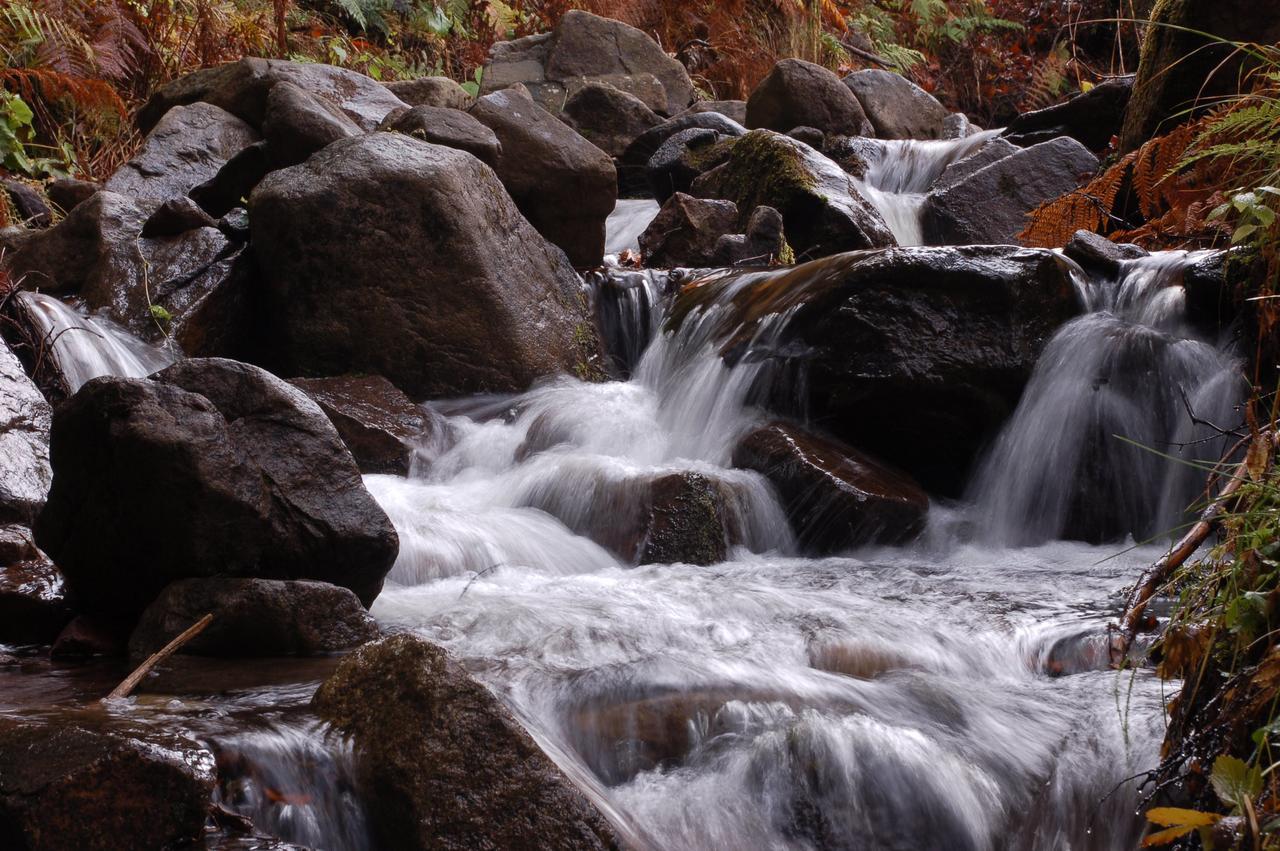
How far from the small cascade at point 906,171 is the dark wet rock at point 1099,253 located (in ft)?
12.9

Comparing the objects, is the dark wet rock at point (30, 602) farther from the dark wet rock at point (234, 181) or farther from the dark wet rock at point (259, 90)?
the dark wet rock at point (259, 90)

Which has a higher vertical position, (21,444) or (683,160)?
(683,160)

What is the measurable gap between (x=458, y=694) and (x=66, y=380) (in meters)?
3.92

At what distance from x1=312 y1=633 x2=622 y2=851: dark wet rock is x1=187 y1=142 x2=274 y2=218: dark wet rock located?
5.54 m

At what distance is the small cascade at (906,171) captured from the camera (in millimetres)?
9992

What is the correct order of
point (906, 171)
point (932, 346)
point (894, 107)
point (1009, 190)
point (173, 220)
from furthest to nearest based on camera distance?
point (894, 107)
point (906, 171)
point (1009, 190)
point (173, 220)
point (932, 346)

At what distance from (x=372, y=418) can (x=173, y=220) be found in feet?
6.16

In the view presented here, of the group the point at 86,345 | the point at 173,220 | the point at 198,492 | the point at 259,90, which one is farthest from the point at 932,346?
the point at 259,90

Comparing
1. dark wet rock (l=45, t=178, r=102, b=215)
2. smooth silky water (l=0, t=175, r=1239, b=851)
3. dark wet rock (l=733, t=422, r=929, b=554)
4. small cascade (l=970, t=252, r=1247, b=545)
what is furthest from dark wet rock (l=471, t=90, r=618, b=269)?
small cascade (l=970, t=252, r=1247, b=545)

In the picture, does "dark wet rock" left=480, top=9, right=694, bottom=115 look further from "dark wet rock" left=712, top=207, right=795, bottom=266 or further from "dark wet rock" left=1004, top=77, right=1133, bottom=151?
"dark wet rock" left=712, top=207, right=795, bottom=266

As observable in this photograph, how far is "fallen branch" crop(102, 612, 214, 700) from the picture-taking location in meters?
2.66

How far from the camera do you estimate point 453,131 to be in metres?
7.20

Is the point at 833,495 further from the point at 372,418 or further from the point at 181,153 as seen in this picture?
the point at 181,153

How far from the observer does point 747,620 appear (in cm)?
371
